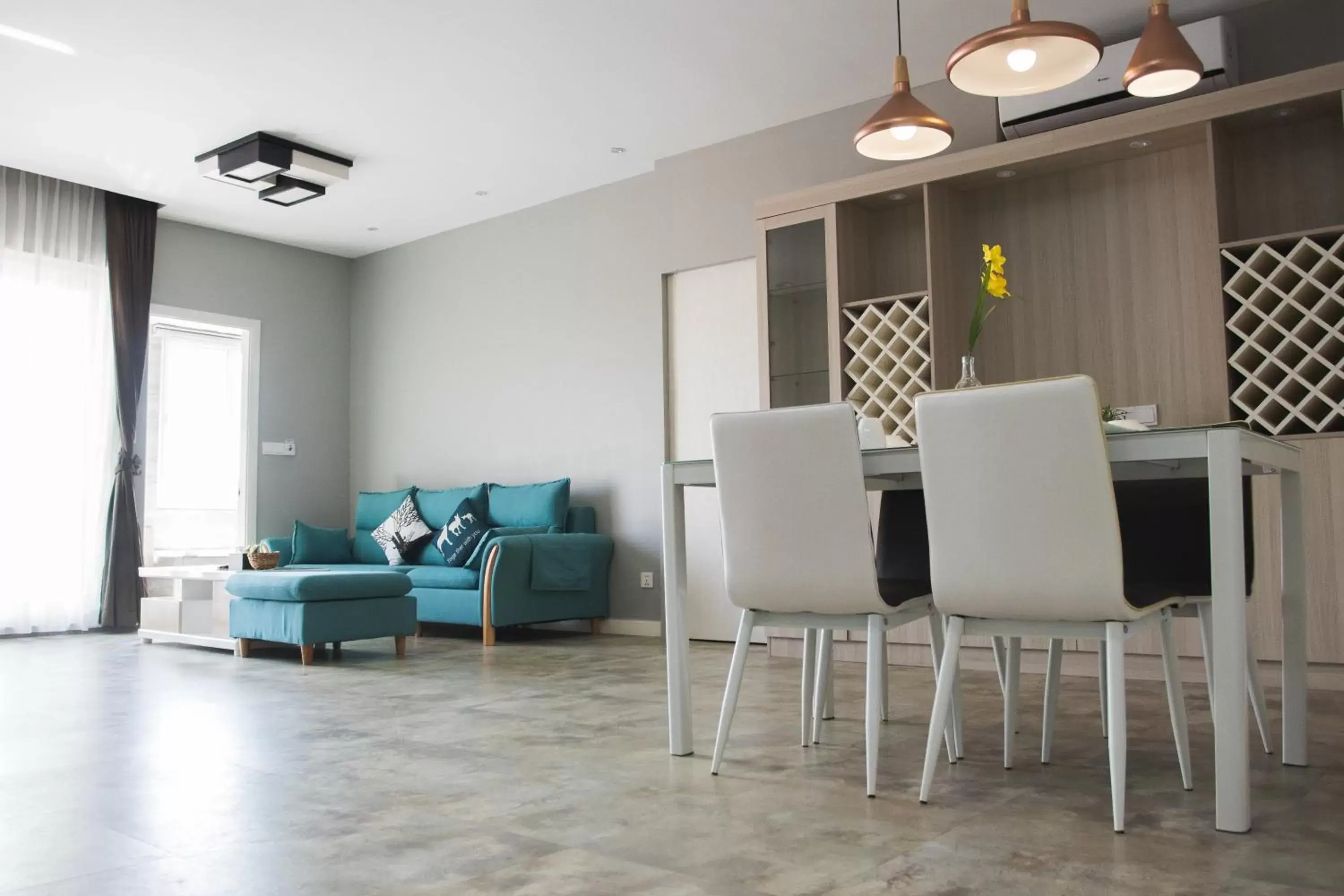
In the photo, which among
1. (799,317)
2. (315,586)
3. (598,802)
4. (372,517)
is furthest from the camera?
(372,517)

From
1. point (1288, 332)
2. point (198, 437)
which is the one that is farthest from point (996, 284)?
point (198, 437)

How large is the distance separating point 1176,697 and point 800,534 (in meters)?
0.93

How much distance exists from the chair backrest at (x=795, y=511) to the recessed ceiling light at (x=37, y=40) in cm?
389

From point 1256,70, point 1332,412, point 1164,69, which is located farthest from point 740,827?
point 1256,70

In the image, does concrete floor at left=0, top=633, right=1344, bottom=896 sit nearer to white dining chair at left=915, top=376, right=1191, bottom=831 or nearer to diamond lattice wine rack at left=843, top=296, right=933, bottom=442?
white dining chair at left=915, top=376, right=1191, bottom=831

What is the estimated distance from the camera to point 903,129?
10.5 feet

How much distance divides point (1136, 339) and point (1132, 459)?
2.59 m

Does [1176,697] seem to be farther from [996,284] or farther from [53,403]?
[53,403]

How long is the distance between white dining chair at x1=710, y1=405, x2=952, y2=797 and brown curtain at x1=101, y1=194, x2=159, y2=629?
5466mm

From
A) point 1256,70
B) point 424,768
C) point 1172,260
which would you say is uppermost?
point 1256,70

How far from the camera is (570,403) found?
6855 millimetres

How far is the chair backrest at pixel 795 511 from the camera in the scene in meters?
2.48

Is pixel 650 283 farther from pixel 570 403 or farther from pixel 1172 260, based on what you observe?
pixel 1172 260

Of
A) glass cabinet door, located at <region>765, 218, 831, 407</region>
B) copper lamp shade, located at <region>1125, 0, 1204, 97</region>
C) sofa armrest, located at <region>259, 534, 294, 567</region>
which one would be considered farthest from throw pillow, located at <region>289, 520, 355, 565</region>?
copper lamp shade, located at <region>1125, 0, 1204, 97</region>
